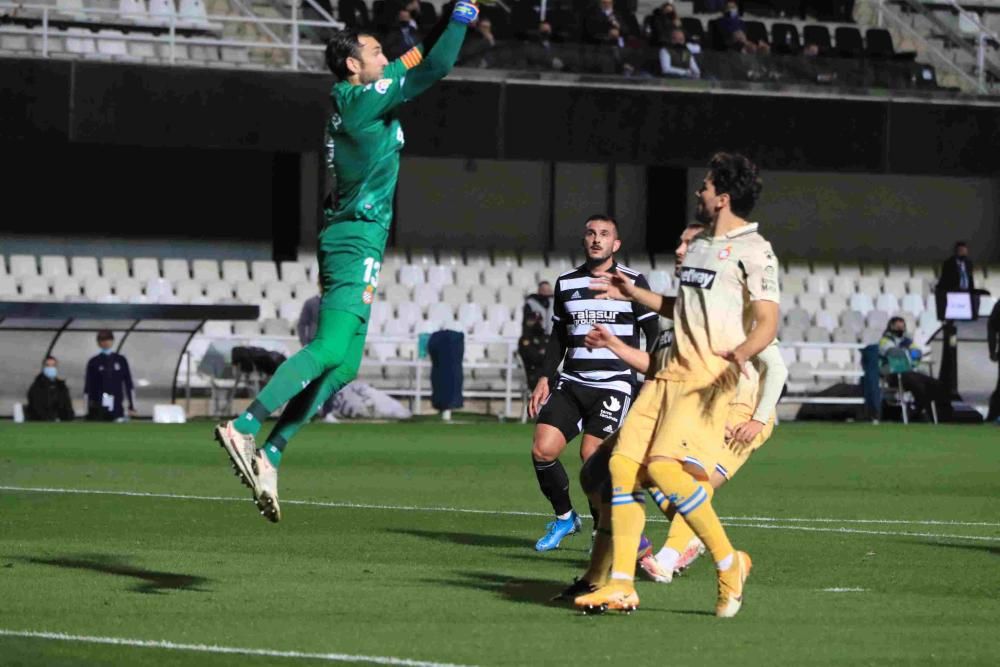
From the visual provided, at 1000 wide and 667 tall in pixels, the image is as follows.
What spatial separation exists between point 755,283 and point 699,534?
1092 mm

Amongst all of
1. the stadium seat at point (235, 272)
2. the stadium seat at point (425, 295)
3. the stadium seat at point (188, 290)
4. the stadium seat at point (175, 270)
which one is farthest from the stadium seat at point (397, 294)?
the stadium seat at point (175, 270)

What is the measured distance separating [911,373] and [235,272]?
11492 millimetres

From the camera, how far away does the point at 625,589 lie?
791 cm

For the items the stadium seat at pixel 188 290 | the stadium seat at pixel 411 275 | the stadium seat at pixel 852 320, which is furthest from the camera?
the stadium seat at pixel 852 320

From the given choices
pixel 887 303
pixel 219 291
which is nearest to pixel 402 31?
pixel 219 291

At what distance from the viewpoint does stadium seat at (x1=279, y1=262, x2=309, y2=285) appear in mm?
32344

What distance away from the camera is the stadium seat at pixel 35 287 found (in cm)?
3052

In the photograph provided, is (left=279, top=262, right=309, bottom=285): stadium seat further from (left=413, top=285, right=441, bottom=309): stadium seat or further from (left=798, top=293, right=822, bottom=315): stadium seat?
(left=798, top=293, right=822, bottom=315): stadium seat

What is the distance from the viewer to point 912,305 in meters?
35.1

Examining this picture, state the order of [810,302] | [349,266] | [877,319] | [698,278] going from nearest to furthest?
[698,278] → [349,266] → [877,319] → [810,302]

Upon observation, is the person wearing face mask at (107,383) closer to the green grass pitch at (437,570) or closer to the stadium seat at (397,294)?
the stadium seat at (397,294)

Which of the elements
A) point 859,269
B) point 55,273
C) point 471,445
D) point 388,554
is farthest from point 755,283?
point 859,269

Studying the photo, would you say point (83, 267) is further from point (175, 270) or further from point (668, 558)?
Answer: point (668, 558)

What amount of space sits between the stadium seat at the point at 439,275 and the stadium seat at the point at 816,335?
639 centimetres
